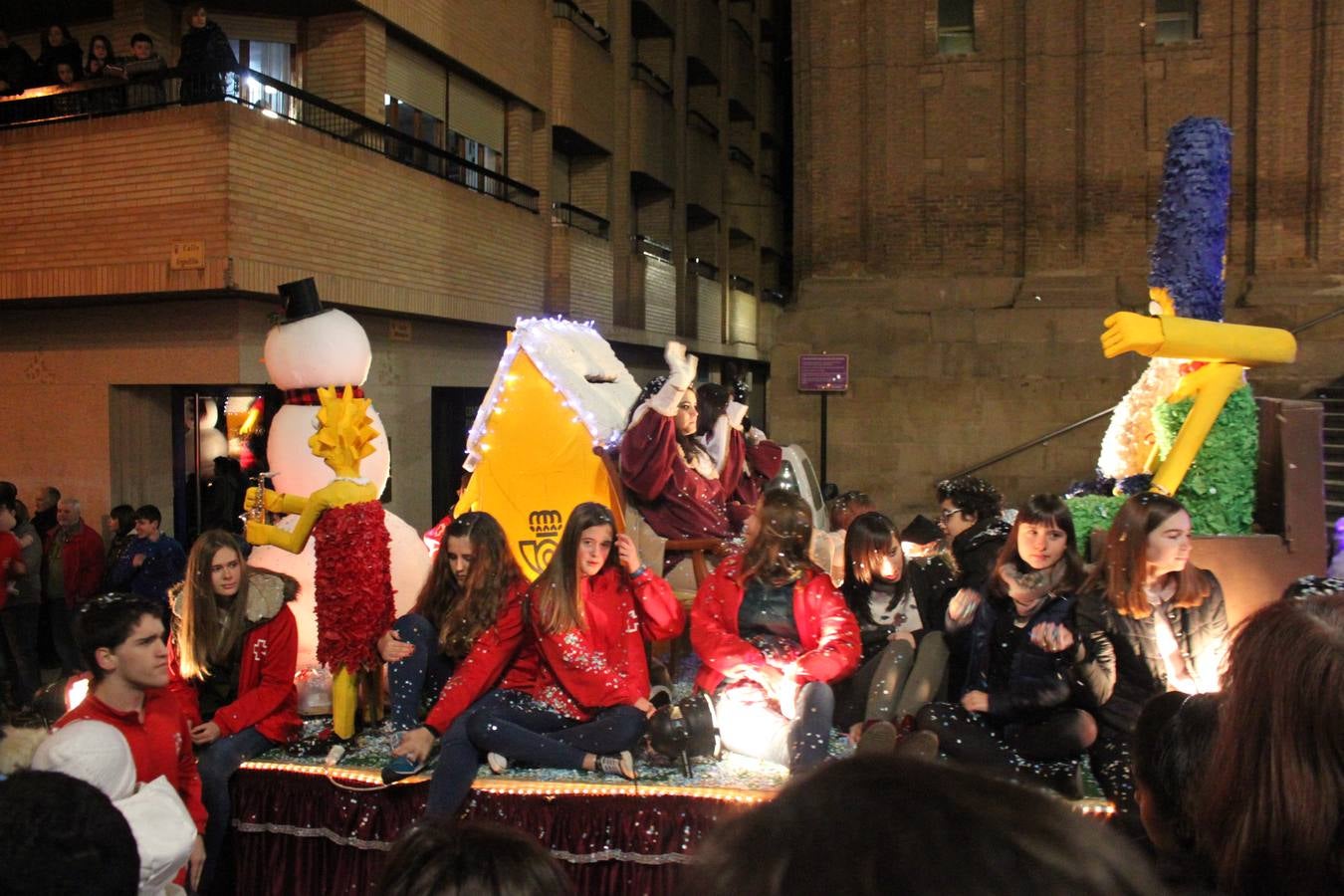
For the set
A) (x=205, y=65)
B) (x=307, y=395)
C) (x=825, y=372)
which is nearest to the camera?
(x=307, y=395)

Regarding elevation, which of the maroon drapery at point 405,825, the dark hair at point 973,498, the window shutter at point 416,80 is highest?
the window shutter at point 416,80

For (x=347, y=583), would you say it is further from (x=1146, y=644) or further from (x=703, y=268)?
(x=703, y=268)

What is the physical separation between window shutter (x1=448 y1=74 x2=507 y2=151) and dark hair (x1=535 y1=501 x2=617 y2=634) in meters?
10.5

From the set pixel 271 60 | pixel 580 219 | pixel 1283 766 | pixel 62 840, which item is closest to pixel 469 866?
pixel 62 840

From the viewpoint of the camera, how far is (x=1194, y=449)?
6.68 meters

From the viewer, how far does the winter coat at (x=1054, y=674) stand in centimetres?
416

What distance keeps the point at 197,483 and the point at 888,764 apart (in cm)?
1066

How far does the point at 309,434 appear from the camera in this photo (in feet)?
18.0

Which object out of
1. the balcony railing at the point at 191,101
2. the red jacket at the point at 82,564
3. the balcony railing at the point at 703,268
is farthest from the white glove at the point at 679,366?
the balcony railing at the point at 703,268

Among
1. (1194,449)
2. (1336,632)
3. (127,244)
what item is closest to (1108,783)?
(1336,632)

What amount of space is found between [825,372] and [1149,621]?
9.18 m

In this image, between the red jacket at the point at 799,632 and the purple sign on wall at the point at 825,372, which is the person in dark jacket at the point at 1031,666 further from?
the purple sign on wall at the point at 825,372

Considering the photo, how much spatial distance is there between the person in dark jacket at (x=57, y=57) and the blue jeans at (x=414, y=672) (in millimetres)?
7577

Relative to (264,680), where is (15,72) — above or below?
above
